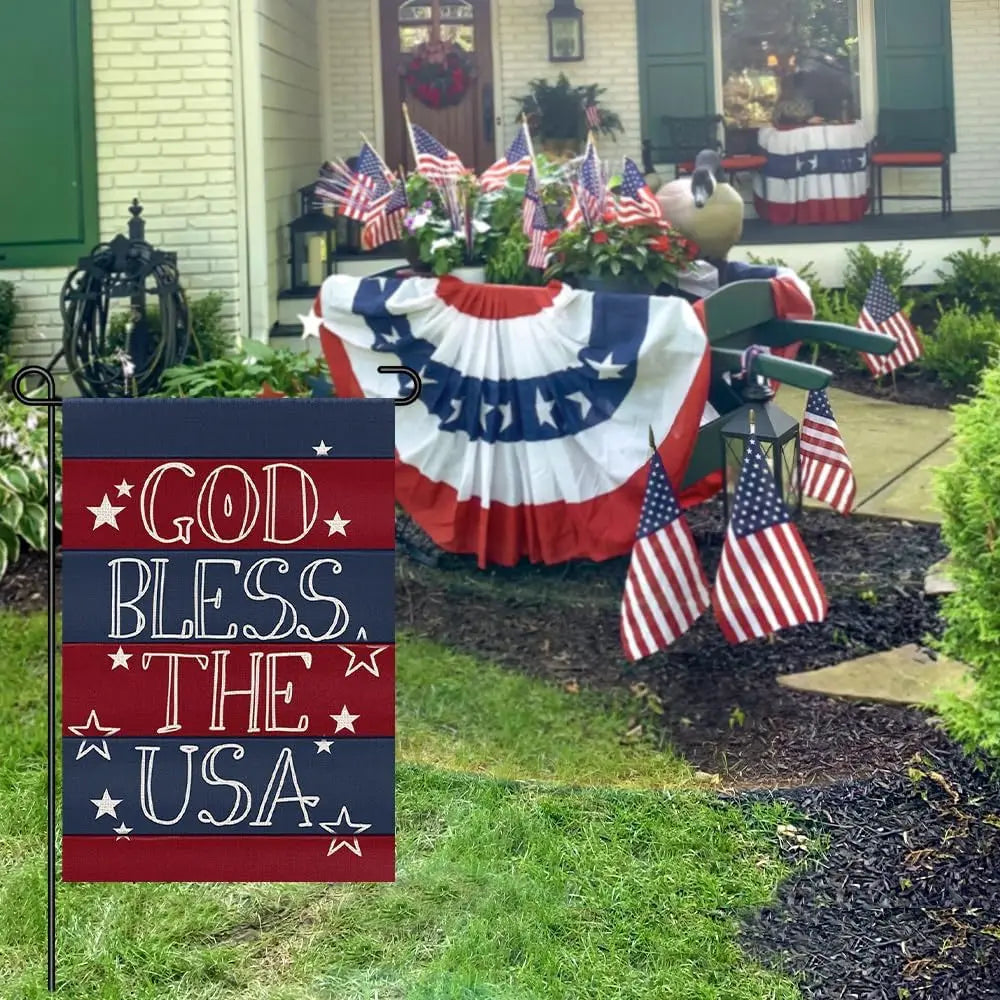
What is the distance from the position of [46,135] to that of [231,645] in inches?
212

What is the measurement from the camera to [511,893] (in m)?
2.88

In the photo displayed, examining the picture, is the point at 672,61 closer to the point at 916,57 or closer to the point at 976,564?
the point at 916,57

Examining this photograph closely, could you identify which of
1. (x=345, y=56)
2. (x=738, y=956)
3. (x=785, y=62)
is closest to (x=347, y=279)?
(x=738, y=956)

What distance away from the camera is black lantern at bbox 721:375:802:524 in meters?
4.29

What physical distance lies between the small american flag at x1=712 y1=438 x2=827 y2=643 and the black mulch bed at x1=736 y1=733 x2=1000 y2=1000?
1.81 feet

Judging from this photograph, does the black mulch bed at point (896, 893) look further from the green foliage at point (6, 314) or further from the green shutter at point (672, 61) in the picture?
the green shutter at point (672, 61)

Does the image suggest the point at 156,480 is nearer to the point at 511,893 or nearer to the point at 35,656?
the point at 511,893

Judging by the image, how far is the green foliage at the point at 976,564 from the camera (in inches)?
117

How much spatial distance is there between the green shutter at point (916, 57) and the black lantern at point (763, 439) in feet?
24.1

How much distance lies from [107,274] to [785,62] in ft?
22.1

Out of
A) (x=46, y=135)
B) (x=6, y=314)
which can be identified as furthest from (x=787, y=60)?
(x=6, y=314)

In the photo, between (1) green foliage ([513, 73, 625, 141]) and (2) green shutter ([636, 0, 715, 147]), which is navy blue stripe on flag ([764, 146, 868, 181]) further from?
(1) green foliage ([513, 73, 625, 141])

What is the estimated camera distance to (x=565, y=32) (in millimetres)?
10453

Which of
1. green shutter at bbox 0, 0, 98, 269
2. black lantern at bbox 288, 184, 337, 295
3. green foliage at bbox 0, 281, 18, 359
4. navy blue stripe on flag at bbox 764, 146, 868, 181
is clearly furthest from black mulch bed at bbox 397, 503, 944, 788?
navy blue stripe on flag at bbox 764, 146, 868, 181
